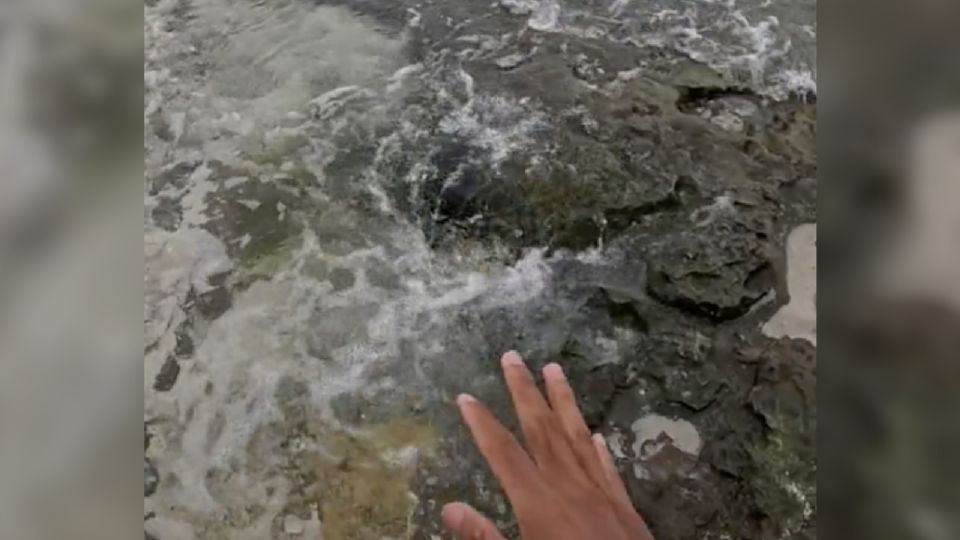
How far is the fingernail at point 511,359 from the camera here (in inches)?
52.9

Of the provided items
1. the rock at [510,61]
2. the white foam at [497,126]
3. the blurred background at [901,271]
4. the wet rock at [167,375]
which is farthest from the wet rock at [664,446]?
the wet rock at [167,375]

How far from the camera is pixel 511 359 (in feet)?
4.42

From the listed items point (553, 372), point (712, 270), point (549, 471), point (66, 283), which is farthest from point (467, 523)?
point (66, 283)

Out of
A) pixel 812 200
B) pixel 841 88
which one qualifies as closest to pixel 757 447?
pixel 812 200

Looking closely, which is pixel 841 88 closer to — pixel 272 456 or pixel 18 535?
pixel 272 456

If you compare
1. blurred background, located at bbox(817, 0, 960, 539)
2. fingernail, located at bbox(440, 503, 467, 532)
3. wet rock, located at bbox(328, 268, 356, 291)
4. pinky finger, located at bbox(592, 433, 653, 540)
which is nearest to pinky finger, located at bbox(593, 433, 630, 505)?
pinky finger, located at bbox(592, 433, 653, 540)

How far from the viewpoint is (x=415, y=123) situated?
54.9 inches

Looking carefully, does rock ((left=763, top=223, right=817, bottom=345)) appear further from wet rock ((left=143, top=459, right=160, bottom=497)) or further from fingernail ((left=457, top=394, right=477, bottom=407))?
wet rock ((left=143, top=459, right=160, bottom=497))

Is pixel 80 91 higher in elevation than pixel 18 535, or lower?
higher

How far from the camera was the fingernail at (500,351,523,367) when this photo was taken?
52.9 inches

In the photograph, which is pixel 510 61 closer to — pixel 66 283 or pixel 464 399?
pixel 464 399

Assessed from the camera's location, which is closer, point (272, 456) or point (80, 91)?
point (80, 91)

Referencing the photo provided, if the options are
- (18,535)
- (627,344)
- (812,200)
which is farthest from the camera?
(627,344)

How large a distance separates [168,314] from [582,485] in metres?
0.66
